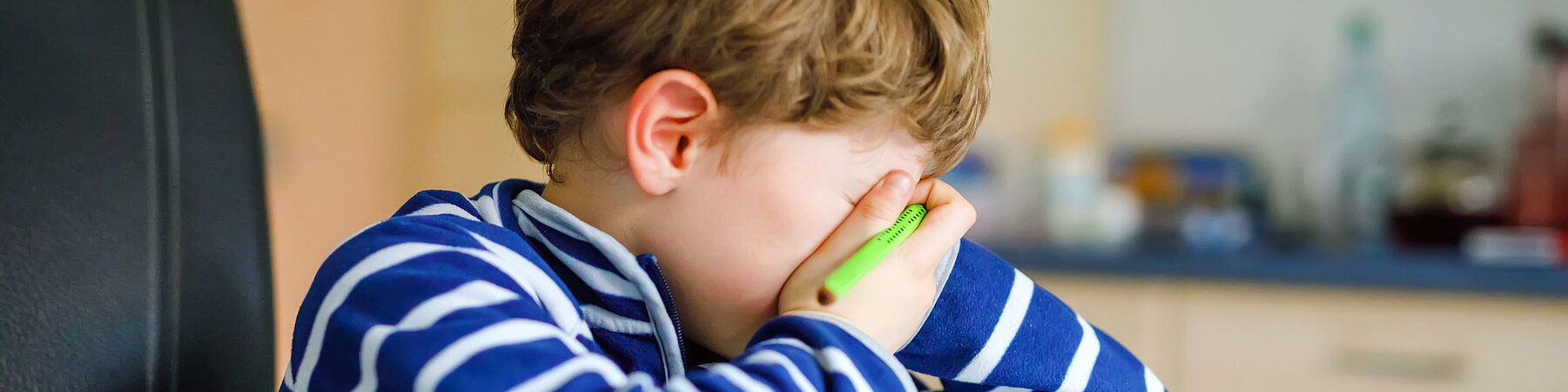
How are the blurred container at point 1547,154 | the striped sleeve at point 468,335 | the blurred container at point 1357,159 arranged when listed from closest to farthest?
the striped sleeve at point 468,335, the blurred container at point 1547,154, the blurred container at point 1357,159

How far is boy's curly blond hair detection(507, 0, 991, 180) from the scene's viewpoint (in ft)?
1.48

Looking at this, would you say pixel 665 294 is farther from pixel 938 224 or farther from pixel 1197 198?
pixel 1197 198

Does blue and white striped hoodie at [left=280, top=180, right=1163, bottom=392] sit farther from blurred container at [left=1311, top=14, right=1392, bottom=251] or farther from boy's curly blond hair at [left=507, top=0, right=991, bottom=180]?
blurred container at [left=1311, top=14, right=1392, bottom=251]

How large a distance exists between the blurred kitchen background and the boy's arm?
0.83 metres

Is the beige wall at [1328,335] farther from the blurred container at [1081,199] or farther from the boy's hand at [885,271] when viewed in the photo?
the boy's hand at [885,271]

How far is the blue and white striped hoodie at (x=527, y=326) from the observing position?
369 mm

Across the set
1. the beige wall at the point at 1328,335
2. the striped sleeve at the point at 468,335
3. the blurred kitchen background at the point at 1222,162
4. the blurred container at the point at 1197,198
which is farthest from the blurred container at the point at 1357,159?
the striped sleeve at the point at 468,335

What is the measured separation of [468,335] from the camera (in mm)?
368

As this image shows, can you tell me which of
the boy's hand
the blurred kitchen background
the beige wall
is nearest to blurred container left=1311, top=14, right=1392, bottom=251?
the blurred kitchen background

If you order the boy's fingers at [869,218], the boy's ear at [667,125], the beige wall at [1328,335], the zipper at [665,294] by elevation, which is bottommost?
Result: the beige wall at [1328,335]

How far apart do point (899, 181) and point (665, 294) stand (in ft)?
0.40

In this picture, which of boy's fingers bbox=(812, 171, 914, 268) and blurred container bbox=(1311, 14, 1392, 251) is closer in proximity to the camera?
boy's fingers bbox=(812, 171, 914, 268)

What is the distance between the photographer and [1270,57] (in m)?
1.78

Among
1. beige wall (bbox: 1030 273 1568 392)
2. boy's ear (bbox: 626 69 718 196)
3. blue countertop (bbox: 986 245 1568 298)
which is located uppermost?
boy's ear (bbox: 626 69 718 196)
